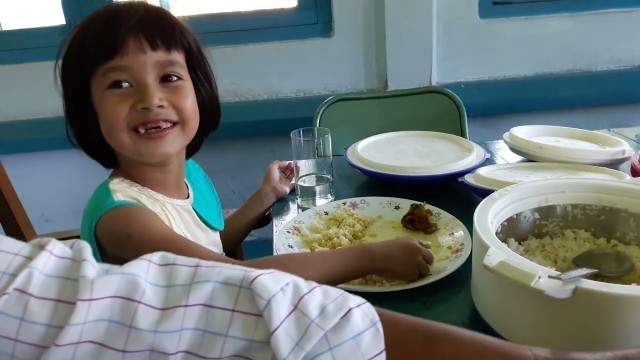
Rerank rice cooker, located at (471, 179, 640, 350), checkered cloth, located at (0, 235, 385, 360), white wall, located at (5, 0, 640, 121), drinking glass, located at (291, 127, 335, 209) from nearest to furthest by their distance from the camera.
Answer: checkered cloth, located at (0, 235, 385, 360) → rice cooker, located at (471, 179, 640, 350) → drinking glass, located at (291, 127, 335, 209) → white wall, located at (5, 0, 640, 121)

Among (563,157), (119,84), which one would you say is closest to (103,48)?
(119,84)

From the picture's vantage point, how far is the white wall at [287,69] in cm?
184

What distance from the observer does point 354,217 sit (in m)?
A: 0.95

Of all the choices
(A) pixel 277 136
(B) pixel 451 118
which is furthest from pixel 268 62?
(B) pixel 451 118

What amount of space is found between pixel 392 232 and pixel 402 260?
182 millimetres

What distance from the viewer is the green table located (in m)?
0.69

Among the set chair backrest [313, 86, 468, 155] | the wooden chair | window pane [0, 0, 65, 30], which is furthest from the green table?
window pane [0, 0, 65, 30]

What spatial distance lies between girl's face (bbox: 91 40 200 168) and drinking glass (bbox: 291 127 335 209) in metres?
0.29

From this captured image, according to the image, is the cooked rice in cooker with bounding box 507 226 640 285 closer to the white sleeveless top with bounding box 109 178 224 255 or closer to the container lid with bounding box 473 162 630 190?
the container lid with bounding box 473 162 630 190

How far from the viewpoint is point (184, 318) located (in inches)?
14.9

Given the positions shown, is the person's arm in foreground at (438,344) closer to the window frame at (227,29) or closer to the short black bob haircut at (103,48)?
the short black bob haircut at (103,48)

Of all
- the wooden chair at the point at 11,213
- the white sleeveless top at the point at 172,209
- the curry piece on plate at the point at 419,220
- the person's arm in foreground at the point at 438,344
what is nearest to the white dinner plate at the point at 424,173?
the curry piece on plate at the point at 419,220

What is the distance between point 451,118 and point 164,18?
0.88m

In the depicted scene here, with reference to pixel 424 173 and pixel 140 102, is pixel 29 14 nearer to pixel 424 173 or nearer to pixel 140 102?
pixel 140 102
